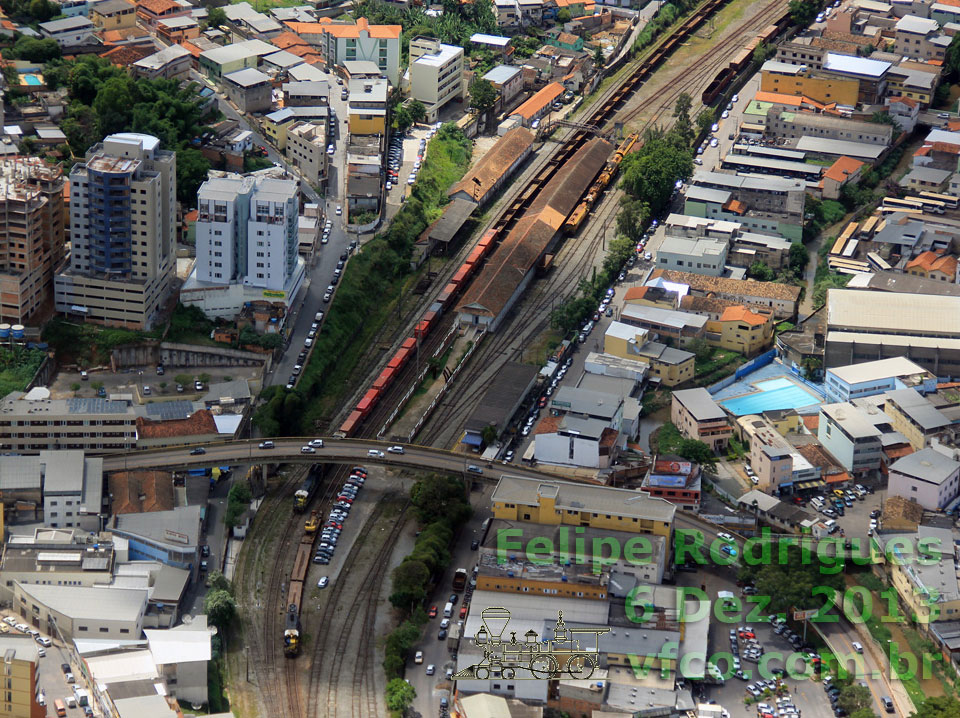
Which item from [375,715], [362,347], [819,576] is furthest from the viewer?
[362,347]

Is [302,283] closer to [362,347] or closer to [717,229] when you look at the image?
[362,347]

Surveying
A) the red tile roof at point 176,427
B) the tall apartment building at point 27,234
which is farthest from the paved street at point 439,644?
the tall apartment building at point 27,234

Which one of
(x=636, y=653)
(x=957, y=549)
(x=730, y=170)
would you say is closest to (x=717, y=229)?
(x=730, y=170)

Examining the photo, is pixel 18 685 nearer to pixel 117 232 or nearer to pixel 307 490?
pixel 307 490

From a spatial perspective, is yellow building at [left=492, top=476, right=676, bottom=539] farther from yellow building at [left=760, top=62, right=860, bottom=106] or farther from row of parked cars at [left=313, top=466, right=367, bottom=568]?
yellow building at [left=760, top=62, right=860, bottom=106]

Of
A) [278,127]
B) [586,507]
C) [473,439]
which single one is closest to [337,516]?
[473,439]
